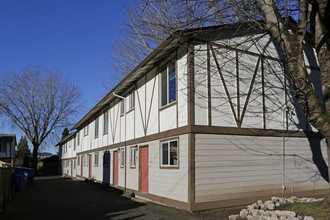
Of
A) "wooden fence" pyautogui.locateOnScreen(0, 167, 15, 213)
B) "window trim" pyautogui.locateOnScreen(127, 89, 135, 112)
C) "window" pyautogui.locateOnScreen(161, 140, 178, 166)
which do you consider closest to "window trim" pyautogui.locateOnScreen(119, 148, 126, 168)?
"window trim" pyautogui.locateOnScreen(127, 89, 135, 112)

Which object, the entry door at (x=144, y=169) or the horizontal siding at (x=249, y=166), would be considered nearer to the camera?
the horizontal siding at (x=249, y=166)

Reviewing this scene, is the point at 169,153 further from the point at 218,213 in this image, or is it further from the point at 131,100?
the point at 131,100

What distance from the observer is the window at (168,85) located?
455 inches

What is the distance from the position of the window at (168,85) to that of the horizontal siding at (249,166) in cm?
229

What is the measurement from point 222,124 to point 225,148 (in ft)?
2.63

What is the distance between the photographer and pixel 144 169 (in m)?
13.8

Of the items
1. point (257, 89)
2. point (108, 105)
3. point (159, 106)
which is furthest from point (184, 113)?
point (108, 105)

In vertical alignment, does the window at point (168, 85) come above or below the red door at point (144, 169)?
above

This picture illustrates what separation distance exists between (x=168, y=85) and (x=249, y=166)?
413cm

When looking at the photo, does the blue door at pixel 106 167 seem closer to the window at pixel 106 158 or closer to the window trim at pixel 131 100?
the window at pixel 106 158

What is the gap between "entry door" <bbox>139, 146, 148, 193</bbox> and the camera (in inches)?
533

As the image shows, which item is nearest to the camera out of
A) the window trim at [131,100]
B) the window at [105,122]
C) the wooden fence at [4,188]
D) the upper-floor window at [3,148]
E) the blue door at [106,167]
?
the wooden fence at [4,188]

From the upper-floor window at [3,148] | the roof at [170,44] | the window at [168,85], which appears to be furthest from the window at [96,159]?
the upper-floor window at [3,148]

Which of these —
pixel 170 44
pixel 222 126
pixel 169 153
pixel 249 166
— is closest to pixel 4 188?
pixel 169 153
